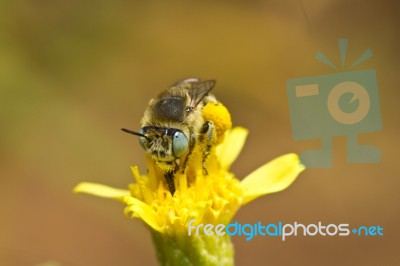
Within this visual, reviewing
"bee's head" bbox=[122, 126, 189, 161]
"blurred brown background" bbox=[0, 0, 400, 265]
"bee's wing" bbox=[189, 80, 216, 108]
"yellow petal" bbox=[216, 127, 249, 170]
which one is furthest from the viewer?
"blurred brown background" bbox=[0, 0, 400, 265]

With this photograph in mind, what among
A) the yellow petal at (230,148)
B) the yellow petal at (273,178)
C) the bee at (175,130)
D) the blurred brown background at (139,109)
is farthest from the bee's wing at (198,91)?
the blurred brown background at (139,109)

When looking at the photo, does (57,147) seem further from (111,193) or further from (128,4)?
(111,193)

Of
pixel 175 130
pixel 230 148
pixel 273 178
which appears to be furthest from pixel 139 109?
pixel 175 130

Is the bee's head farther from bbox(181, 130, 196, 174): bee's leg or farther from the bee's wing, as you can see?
the bee's wing

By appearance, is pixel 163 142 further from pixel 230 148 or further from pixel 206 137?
pixel 230 148

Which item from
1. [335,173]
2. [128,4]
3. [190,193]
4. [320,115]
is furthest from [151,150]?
[128,4]

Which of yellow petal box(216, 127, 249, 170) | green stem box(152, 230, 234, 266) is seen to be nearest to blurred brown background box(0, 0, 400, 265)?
yellow petal box(216, 127, 249, 170)
